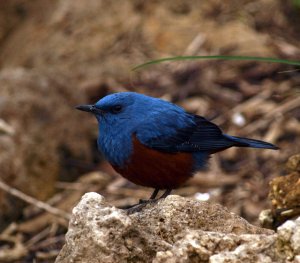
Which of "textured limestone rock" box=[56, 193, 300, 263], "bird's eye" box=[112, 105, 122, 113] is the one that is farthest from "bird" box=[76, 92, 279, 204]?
"textured limestone rock" box=[56, 193, 300, 263]

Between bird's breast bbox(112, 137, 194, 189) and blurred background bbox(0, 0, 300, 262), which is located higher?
bird's breast bbox(112, 137, 194, 189)

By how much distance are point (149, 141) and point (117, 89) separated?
3223 millimetres

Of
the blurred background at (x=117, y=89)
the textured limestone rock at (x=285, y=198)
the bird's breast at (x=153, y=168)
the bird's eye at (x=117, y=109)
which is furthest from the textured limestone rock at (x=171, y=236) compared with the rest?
the blurred background at (x=117, y=89)

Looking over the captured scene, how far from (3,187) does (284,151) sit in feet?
8.05

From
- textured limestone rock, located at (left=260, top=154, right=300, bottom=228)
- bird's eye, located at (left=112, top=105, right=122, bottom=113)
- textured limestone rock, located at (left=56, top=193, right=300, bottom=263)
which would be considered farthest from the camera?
bird's eye, located at (left=112, top=105, right=122, bottom=113)

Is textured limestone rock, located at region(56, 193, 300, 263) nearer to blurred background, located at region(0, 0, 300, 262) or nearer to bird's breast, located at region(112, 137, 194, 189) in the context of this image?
bird's breast, located at region(112, 137, 194, 189)

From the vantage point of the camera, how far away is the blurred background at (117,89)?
6.73 m

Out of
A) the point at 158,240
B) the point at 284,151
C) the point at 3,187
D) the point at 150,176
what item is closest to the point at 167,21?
the point at 284,151

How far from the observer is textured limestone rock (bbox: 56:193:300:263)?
2.85 m

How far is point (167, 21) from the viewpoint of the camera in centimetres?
859

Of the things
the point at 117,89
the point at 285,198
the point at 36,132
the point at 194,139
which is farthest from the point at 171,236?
the point at 117,89

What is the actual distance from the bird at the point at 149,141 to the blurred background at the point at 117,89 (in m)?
1.17

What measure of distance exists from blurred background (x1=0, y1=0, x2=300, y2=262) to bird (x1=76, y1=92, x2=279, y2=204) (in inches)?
45.9

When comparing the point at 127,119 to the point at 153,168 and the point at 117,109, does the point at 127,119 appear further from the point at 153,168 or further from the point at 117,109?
the point at 153,168
